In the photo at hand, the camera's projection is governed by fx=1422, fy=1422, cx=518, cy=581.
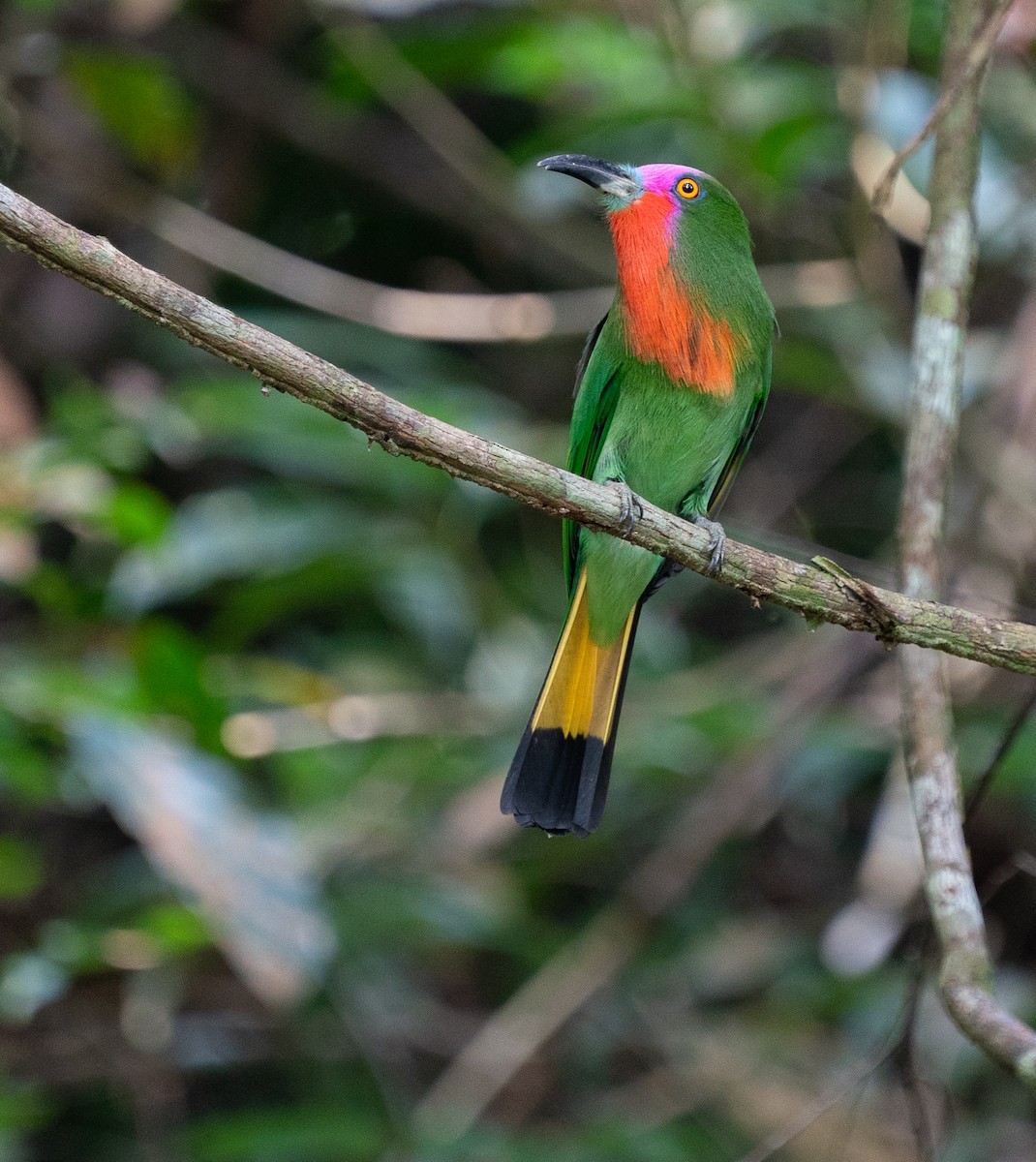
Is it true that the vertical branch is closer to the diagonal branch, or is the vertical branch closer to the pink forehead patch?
the diagonal branch

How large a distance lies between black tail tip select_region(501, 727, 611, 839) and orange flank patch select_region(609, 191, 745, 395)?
85cm

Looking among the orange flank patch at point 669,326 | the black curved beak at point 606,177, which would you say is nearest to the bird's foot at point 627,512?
the orange flank patch at point 669,326

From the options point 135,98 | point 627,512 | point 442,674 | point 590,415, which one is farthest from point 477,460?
point 135,98

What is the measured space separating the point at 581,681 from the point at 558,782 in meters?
0.32

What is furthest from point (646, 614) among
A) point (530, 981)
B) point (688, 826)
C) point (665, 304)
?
point (665, 304)

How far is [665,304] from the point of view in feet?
10.5

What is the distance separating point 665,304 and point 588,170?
395 millimetres

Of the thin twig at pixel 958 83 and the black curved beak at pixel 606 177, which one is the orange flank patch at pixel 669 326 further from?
the thin twig at pixel 958 83

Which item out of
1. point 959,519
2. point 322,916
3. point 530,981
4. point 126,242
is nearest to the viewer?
point 322,916

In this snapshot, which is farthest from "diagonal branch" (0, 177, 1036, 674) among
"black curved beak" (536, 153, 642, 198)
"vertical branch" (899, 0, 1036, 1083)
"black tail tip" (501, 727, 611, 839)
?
"black curved beak" (536, 153, 642, 198)

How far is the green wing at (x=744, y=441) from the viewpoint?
3438 millimetres

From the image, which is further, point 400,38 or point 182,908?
point 400,38

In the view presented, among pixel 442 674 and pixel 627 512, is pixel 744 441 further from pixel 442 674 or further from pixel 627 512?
pixel 442 674

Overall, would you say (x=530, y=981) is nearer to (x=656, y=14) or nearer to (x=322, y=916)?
(x=322, y=916)
